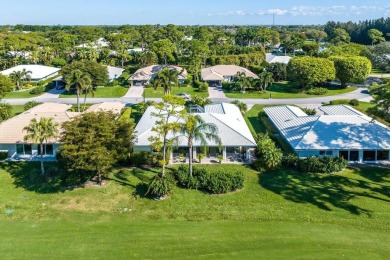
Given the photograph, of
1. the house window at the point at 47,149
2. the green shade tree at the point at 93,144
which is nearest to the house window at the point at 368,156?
the green shade tree at the point at 93,144

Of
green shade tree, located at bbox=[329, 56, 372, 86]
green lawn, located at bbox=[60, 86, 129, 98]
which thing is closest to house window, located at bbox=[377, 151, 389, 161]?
green shade tree, located at bbox=[329, 56, 372, 86]

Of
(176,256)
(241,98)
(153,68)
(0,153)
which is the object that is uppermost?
(153,68)

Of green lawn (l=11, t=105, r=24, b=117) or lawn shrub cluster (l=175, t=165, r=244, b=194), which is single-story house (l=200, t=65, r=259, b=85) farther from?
lawn shrub cluster (l=175, t=165, r=244, b=194)

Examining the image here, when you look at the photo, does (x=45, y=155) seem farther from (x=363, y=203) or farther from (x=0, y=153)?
(x=363, y=203)

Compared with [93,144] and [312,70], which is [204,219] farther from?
[312,70]

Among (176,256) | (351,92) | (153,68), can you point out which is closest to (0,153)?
(176,256)

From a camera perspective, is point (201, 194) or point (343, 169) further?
point (343, 169)

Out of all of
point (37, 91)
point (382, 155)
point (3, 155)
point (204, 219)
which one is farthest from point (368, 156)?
point (37, 91)
